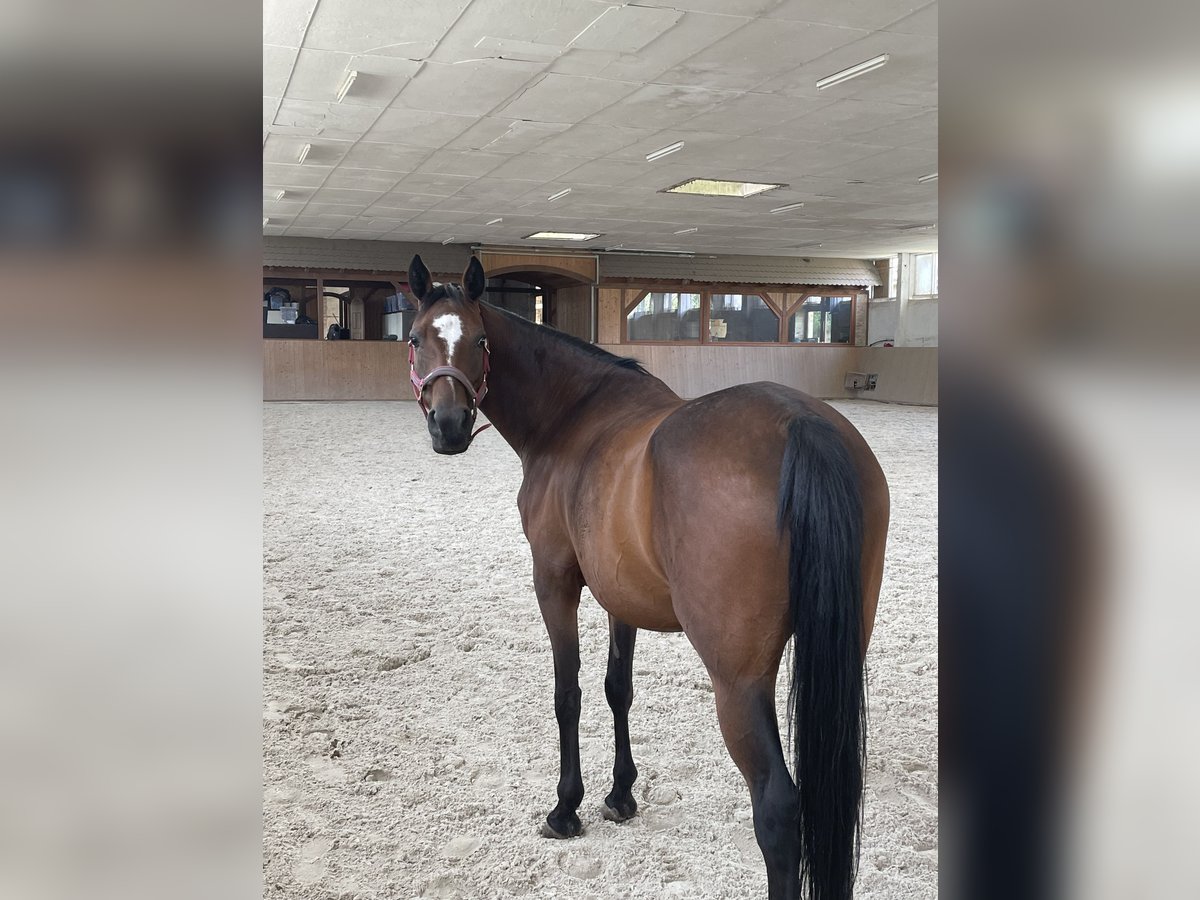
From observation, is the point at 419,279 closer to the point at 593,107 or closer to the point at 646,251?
the point at 593,107

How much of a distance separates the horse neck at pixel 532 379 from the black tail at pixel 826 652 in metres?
0.95

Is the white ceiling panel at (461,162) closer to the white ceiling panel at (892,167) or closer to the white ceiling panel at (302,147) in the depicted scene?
the white ceiling panel at (302,147)

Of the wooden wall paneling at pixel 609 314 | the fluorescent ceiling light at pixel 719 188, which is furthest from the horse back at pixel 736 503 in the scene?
the wooden wall paneling at pixel 609 314

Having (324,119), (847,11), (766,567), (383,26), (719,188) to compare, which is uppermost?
(719,188)

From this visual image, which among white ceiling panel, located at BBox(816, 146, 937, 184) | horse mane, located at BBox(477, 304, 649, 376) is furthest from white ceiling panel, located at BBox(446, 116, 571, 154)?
horse mane, located at BBox(477, 304, 649, 376)

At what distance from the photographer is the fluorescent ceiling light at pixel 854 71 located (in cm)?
571

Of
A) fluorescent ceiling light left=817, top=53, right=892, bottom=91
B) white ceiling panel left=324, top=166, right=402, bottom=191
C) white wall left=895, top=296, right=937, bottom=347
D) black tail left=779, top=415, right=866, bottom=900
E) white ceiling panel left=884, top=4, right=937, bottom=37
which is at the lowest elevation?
black tail left=779, top=415, right=866, bottom=900

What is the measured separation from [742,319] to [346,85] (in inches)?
498

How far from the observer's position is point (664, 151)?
339 inches

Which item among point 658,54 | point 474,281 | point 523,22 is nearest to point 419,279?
point 474,281

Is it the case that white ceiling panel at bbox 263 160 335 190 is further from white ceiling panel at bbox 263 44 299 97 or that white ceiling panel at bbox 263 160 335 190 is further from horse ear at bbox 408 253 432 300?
horse ear at bbox 408 253 432 300

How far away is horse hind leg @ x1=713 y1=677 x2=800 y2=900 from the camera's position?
1474 millimetres

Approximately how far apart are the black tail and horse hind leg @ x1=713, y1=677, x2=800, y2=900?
0.03 metres
